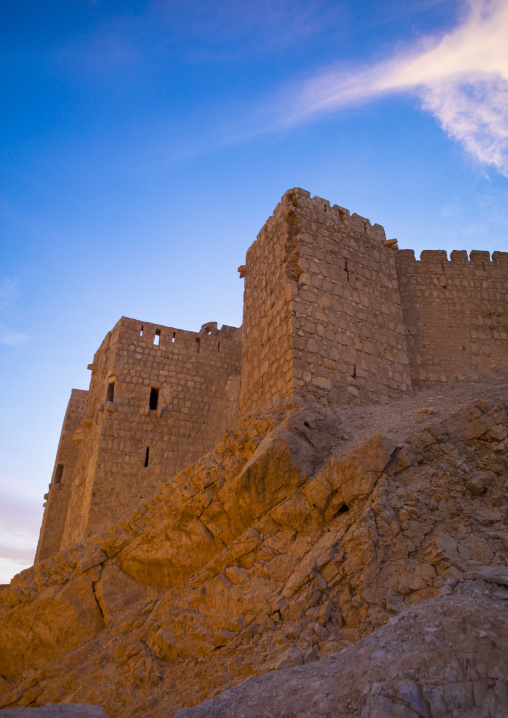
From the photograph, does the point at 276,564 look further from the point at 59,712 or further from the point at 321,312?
the point at 321,312

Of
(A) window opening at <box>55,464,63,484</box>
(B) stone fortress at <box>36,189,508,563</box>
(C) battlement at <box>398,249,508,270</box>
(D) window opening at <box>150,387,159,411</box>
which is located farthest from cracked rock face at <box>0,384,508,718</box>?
(A) window opening at <box>55,464,63,484</box>

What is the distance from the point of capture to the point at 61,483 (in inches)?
679

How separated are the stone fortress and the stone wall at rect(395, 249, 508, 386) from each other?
1.0 inches

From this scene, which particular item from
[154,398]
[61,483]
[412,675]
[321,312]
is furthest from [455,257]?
[61,483]

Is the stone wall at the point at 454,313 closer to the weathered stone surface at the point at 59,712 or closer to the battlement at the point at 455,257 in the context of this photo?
the battlement at the point at 455,257

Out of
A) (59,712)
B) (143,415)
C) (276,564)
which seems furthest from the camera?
(143,415)

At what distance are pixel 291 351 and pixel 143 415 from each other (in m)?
6.35

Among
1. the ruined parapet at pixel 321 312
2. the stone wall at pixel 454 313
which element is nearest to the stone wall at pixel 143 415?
the ruined parapet at pixel 321 312

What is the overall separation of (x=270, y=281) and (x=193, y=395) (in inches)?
209

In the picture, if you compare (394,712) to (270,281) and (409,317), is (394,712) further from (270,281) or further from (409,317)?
(409,317)

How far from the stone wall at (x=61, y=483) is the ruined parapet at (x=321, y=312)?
26.9 feet

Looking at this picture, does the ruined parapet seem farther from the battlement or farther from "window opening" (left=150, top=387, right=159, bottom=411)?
"window opening" (left=150, top=387, right=159, bottom=411)

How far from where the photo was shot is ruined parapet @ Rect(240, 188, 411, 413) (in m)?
9.40

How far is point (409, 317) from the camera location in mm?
11844
